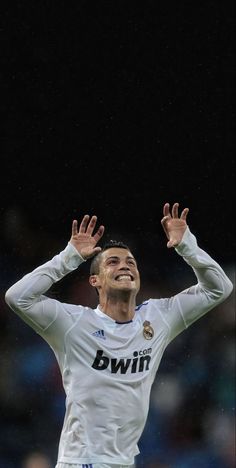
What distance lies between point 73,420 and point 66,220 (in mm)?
4822

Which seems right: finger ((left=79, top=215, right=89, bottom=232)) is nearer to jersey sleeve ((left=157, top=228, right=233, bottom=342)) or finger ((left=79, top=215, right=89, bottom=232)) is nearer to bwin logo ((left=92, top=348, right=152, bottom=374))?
jersey sleeve ((left=157, top=228, right=233, bottom=342))

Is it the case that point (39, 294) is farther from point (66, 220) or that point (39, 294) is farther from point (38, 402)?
point (66, 220)

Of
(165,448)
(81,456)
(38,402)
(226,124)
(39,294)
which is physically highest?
(226,124)

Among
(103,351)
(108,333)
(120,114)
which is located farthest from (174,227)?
(120,114)

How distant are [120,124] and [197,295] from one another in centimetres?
558

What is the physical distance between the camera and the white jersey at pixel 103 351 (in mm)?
4117

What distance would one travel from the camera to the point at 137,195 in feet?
30.8

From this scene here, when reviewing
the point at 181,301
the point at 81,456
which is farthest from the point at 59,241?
the point at 81,456

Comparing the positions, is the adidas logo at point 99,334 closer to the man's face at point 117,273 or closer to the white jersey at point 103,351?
the white jersey at point 103,351

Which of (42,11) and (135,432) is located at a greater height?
(42,11)

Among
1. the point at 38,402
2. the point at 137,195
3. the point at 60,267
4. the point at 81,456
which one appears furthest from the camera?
the point at 137,195

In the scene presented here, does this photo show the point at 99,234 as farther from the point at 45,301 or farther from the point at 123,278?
the point at 45,301

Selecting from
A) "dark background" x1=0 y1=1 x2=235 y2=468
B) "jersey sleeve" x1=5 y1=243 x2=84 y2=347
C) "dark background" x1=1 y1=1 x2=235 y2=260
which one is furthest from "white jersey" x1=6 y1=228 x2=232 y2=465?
"dark background" x1=1 y1=1 x2=235 y2=260

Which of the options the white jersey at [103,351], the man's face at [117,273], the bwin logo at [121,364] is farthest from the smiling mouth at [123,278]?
the bwin logo at [121,364]
